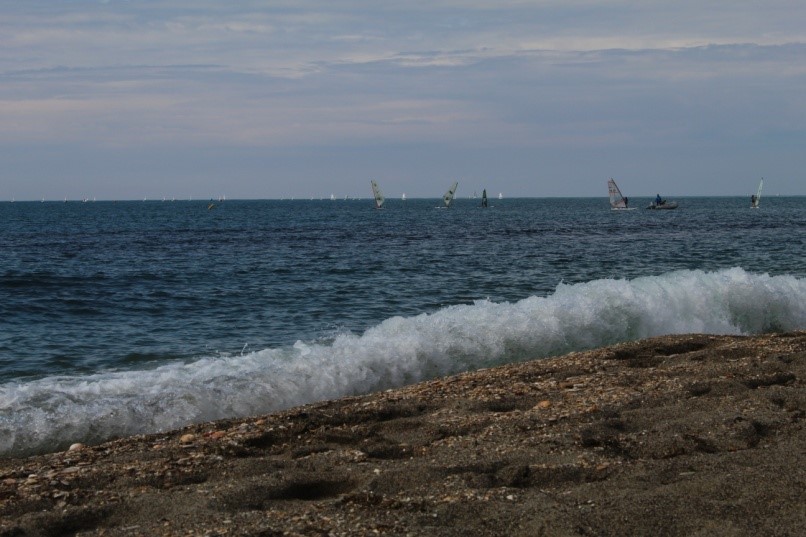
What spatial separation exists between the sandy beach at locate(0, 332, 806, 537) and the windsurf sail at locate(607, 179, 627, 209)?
85335 millimetres

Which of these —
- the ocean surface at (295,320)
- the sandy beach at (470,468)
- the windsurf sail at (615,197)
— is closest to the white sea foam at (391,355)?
the ocean surface at (295,320)

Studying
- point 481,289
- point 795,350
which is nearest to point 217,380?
point 795,350

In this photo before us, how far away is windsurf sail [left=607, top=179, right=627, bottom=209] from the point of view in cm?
9185

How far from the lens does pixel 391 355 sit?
38.9 ft

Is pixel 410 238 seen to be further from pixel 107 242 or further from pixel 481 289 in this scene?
pixel 481 289

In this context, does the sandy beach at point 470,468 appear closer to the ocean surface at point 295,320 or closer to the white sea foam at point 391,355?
the white sea foam at point 391,355

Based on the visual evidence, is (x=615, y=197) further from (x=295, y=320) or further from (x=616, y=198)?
(x=295, y=320)

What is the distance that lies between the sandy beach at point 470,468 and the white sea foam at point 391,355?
1480mm

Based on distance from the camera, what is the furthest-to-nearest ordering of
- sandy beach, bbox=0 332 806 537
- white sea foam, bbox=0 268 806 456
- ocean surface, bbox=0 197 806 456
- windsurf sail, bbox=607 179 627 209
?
windsurf sail, bbox=607 179 627 209, ocean surface, bbox=0 197 806 456, white sea foam, bbox=0 268 806 456, sandy beach, bbox=0 332 806 537

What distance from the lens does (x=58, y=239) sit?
48281mm

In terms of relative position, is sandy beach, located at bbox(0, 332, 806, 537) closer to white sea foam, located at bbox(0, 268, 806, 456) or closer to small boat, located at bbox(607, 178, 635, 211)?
white sea foam, located at bbox(0, 268, 806, 456)

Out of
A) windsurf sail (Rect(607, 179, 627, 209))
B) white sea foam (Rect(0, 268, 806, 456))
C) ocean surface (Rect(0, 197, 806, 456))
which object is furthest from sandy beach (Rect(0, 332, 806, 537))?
windsurf sail (Rect(607, 179, 627, 209))

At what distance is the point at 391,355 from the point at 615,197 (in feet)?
293

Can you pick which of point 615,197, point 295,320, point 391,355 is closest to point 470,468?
point 391,355
